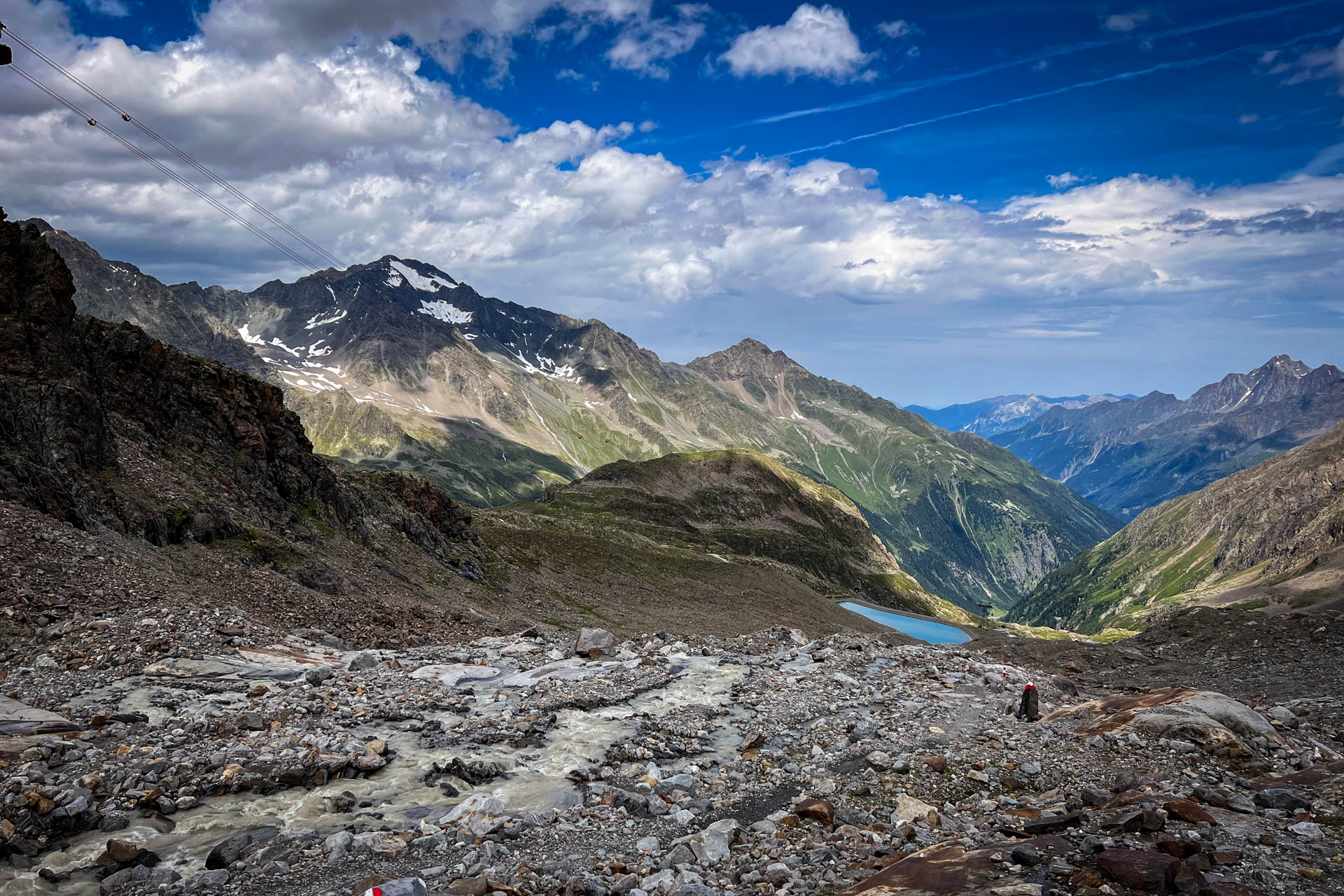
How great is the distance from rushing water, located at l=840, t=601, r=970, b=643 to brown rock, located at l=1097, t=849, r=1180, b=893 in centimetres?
11751

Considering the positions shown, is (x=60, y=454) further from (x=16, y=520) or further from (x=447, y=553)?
(x=447, y=553)

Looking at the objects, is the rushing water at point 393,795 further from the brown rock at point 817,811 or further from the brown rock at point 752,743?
the brown rock at point 817,811

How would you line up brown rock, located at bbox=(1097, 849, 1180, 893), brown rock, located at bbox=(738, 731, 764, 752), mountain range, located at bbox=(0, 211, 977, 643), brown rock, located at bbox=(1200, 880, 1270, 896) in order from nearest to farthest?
brown rock, located at bbox=(1200, 880, 1270, 896) < brown rock, located at bbox=(1097, 849, 1180, 893) < brown rock, located at bbox=(738, 731, 764, 752) < mountain range, located at bbox=(0, 211, 977, 643)

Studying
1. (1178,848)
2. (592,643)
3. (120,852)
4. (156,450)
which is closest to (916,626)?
(592,643)

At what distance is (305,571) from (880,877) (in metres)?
43.0

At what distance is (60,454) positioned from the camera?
38469 millimetres

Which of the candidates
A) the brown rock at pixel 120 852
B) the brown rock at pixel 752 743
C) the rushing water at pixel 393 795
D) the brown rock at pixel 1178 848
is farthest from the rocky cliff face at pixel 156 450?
the brown rock at pixel 1178 848

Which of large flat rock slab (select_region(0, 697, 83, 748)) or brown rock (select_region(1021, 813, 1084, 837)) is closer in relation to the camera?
brown rock (select_region(1021, 813, 1084, 837))

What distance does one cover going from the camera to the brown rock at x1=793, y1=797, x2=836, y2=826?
683 inches

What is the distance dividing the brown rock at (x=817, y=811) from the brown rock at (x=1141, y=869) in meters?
6.57

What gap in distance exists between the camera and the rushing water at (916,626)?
422 feet

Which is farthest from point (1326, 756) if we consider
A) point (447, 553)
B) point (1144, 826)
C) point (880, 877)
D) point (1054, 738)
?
point (447, 553)

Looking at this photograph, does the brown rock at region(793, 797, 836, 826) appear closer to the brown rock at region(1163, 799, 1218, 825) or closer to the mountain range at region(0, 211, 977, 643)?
the brown rock at region(1163, 799, 1218, 825)

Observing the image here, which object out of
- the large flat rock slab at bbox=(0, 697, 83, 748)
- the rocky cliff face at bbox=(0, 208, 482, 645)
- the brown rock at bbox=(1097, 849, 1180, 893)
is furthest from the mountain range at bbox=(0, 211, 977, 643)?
the brown rock at bbox=(1097, 849, 1180, 893)
